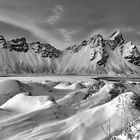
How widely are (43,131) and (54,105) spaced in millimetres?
2524

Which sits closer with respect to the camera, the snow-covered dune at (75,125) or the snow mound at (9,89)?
the snow-covered dune at (75,125)

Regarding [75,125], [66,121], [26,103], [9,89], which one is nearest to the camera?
[75,125]

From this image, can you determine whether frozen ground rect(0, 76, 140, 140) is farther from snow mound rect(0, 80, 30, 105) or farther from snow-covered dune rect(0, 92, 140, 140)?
snow mound rect(0, 80, 30, 105)

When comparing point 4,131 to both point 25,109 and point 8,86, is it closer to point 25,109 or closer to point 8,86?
point 25,109

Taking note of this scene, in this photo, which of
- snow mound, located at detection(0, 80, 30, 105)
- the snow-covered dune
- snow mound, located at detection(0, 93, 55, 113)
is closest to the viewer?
the snow-covered dune

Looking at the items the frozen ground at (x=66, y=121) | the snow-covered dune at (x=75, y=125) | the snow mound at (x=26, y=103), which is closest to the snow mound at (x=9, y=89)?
the snow mound at (x=26, y=103)

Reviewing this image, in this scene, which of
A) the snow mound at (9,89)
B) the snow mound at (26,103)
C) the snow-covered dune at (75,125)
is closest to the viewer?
the snow-covered dune at (75,125)

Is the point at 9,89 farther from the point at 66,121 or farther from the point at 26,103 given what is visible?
the point at 66,121

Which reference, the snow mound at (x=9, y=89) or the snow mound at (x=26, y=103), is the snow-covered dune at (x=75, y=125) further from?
the snow mound at (x=9, y=89)

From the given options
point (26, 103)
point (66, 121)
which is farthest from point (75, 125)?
point (26, 103)

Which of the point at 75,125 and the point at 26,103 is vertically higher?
the point at 26,103

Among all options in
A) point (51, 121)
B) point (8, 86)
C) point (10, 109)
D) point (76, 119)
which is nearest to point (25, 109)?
point (10, 109)

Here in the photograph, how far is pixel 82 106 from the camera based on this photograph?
43.3ft

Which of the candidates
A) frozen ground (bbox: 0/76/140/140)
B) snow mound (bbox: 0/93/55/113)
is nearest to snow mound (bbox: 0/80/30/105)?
snow mound (bbox: 0/93/55/113)
